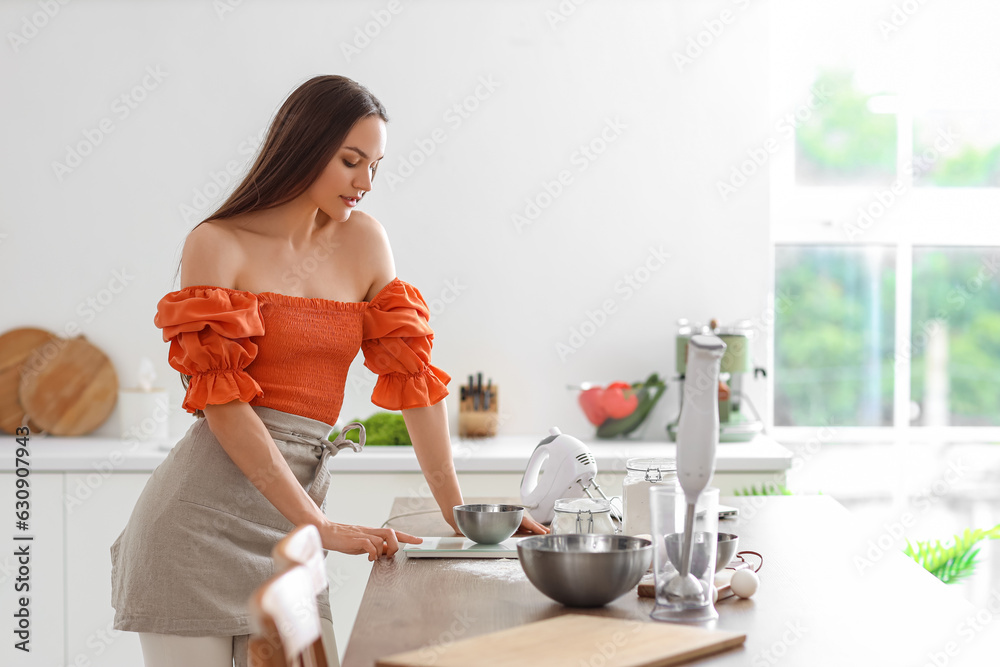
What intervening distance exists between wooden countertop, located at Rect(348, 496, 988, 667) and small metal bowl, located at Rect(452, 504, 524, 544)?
0.20 feet

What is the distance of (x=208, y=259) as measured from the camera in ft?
4.88

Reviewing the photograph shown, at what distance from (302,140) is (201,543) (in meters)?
0.66

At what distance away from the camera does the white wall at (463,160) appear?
10.1ft

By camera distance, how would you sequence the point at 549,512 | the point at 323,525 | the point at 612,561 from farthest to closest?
the point at 549,512, the point at 323,525, the point at 612,561

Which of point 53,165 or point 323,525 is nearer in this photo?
point 323,525

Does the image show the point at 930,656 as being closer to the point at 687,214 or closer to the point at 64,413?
the point at 687,214

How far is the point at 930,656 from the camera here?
0.96 m

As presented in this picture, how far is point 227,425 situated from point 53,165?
2051 mm

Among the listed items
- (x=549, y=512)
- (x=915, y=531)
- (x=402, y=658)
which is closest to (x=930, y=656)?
(x=402, y=658)

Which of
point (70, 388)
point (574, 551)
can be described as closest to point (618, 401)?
point (70, 388)

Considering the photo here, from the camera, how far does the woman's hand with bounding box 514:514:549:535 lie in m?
1.53

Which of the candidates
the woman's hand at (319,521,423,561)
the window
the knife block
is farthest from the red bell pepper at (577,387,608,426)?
the woman's hand at (319,521,423,561)

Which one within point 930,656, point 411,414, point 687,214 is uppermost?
point 687,214

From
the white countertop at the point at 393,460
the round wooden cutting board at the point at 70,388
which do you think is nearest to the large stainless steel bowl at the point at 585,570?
the white countertop at the point at 393,460
